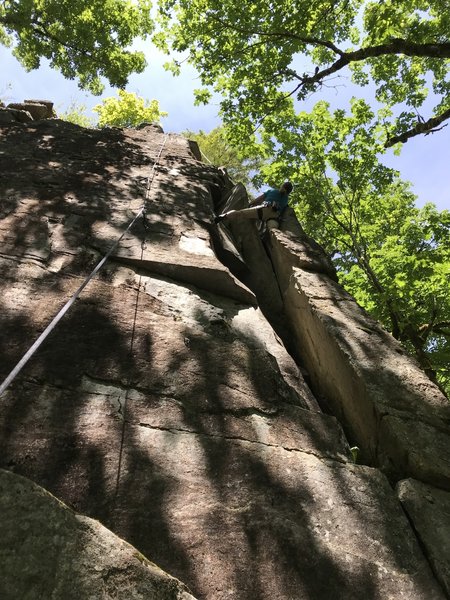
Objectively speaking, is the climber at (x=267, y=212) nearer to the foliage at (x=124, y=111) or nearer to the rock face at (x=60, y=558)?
the rock face at (x=60, y=558)

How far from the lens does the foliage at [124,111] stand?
2584cm

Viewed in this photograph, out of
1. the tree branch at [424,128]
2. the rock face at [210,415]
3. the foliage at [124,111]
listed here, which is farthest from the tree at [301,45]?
the foliage at [124,111]

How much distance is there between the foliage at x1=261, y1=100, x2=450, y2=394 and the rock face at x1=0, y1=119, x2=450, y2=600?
15.5 feet

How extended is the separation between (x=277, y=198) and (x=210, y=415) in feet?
20.0

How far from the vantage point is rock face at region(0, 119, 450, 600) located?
2.29 meters

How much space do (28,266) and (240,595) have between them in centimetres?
343

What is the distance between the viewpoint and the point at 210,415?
3.02 meters

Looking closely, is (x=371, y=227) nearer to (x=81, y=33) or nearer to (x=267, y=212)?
(x=267, y=212)

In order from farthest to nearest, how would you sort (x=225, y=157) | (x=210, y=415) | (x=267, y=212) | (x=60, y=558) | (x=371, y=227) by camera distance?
(x=225, y=157) → (x=371, y=227) → (x=267, y=212) → (x=210, y=415) → (x=60, y=558)

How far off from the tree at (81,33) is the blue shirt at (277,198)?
404 inches

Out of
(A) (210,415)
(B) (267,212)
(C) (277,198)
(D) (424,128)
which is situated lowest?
(A) (210,415)

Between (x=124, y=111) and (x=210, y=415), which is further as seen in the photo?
(x=124, y=111)

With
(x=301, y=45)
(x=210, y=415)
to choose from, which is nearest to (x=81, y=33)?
(x=301, y=45)

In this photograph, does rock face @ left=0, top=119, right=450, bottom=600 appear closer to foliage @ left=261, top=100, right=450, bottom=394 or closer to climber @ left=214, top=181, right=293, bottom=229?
climber @ left=214, top=181, right=293, bottom=229
